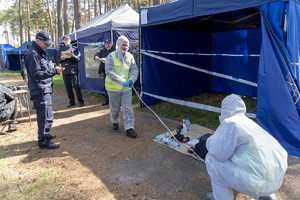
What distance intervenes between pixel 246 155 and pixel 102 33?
6777 millimetres

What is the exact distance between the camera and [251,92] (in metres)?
7.61

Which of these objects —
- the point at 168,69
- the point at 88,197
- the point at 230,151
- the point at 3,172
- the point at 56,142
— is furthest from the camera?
the point at 168,69

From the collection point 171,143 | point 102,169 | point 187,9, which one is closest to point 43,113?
point 102,169

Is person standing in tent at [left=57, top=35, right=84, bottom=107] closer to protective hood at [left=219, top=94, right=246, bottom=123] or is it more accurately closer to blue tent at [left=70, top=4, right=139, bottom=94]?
blue tent at [left=70, top=4, right=139, bottom=94]

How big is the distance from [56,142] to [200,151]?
8.38ft

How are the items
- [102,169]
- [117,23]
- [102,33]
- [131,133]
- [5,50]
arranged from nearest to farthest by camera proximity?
1. [102,169]
2. [131,133]
3. [117,23]
4. [102,33]
5. [5,50]

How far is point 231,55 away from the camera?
660 cm

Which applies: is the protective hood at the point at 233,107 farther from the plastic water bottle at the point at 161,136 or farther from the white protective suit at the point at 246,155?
the plastic water bottle at the point at 161,136

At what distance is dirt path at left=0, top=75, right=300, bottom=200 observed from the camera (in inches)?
114

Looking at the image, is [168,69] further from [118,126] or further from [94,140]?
[94,140]

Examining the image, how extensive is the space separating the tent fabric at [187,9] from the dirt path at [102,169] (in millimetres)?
2321

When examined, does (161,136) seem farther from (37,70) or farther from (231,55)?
(231,55)

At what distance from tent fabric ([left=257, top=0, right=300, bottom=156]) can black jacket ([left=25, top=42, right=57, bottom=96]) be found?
3173mm

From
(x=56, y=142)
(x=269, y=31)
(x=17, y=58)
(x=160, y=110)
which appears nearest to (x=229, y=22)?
(x=160, y=110)
